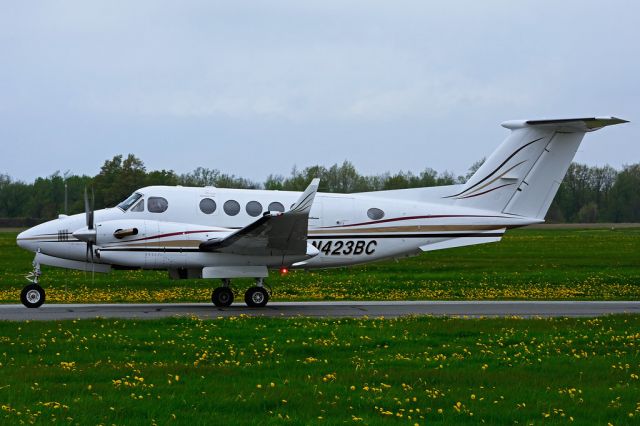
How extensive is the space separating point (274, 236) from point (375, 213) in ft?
11.8

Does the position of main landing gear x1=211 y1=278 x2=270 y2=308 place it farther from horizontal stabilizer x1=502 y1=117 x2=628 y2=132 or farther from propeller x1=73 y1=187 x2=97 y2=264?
horizontal stabilizer x1=502 y1=117 x2=628 y2=132

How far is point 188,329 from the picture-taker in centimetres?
1727

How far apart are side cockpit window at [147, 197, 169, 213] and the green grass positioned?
4.86 m

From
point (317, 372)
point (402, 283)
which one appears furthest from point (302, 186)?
point (317, 372)

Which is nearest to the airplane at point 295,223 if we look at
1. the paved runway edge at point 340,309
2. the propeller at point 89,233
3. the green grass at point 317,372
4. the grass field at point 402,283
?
the propeller at point 89,233

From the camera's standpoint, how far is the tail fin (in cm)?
2497

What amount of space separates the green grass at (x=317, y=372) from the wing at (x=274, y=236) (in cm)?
326

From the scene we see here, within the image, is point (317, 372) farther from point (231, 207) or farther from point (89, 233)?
point (231, 207)

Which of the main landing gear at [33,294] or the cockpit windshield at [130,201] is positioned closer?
the main landing gear at [33,294]

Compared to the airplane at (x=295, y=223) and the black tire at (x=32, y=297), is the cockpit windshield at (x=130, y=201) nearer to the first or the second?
the airplane at (x=295, y=223)

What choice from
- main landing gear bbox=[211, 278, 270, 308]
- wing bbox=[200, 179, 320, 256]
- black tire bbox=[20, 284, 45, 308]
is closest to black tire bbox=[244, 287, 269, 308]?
main landing gear bbox=[211, 278, 270, 308]

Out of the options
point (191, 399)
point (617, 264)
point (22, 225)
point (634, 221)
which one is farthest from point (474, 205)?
point (634, 221)

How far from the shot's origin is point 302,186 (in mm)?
41844

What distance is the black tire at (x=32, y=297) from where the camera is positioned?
22.2 m
